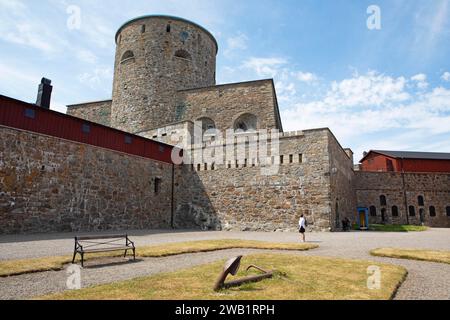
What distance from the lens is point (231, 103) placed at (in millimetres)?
25891

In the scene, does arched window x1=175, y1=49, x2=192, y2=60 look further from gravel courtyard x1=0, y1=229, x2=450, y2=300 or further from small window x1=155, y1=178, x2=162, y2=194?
gravel courtyard x1=0, y1=229, x2=450, y2=300

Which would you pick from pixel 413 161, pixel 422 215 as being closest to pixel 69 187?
pixel 422 215

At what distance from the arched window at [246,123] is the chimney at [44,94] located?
14.2 meters

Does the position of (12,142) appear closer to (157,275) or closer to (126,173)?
(126,173)

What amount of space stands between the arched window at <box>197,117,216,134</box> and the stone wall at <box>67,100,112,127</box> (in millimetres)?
11527

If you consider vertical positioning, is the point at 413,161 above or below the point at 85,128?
above

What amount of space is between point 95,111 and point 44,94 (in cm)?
1349

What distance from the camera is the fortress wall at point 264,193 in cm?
1733

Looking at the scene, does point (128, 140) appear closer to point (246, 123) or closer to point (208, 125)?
point (208, 125)

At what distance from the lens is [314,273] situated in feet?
19.9

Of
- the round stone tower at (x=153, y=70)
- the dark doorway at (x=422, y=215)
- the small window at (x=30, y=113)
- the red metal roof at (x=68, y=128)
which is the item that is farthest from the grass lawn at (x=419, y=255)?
the dark doorway at (x=422, y=215)

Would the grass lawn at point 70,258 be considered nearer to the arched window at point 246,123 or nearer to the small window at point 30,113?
the small window at point 30,113

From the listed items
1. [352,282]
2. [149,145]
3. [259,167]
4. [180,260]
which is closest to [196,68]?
[149,145]

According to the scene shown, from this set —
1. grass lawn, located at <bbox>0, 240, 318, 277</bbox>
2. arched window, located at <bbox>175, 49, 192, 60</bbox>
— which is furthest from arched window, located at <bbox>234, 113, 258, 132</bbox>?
grass lawn, located at <bbox>0, 240, 318, 277</bbox>
